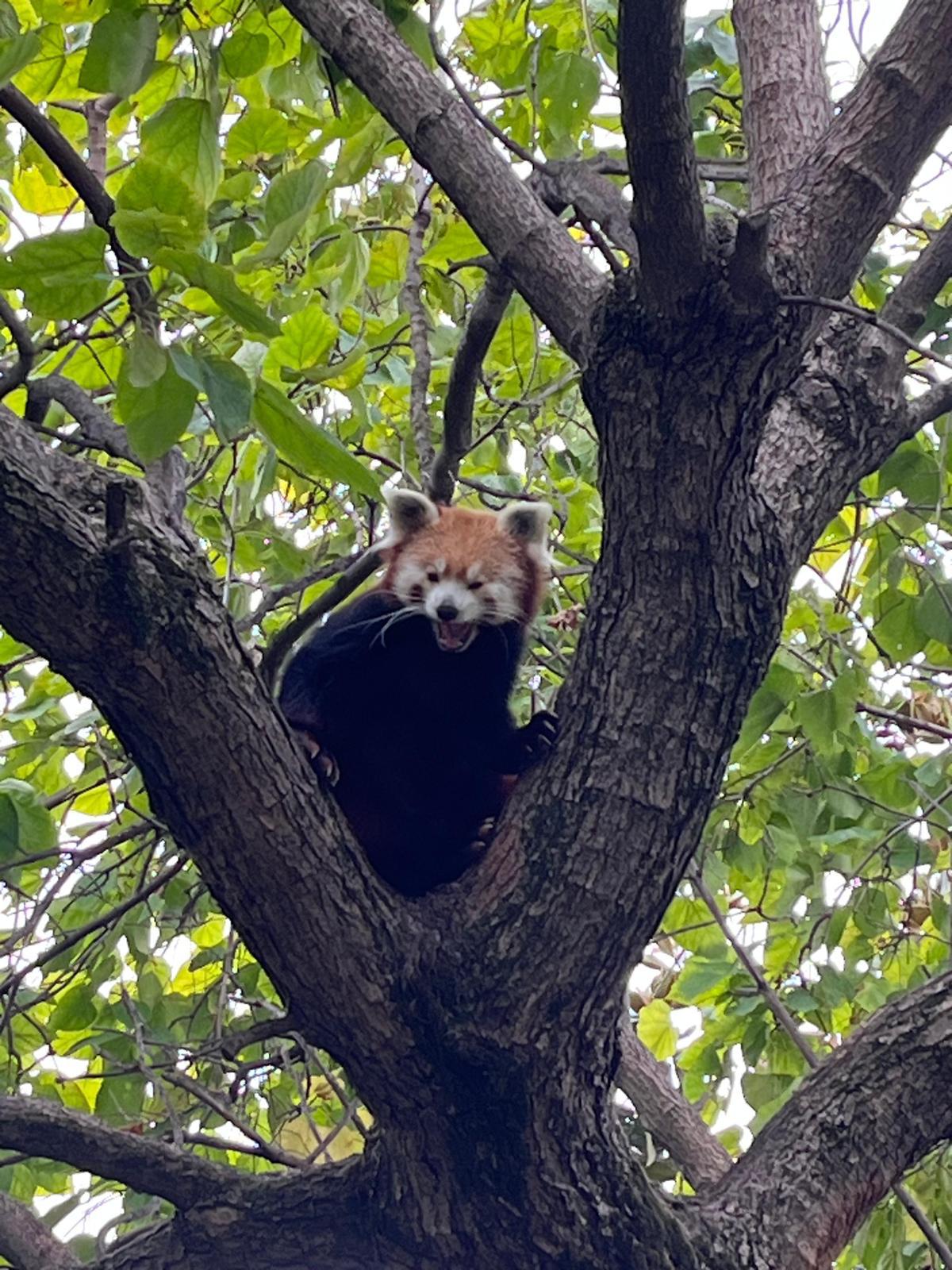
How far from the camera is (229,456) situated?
15.2 feet

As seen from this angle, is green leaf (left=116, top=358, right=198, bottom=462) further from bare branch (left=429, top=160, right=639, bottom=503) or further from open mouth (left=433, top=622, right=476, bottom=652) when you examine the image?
open mouth (left=433, top=622, right=476, bottom=652)

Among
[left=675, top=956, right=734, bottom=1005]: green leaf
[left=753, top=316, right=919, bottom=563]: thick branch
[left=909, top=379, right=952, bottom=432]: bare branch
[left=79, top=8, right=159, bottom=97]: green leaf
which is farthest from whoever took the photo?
[left=675, top=956, right=734, bottom=1005]: green leaf

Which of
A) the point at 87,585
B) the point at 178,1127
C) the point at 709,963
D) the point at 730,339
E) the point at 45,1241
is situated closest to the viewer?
the point at 87,585

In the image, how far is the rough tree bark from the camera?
2.38 meters

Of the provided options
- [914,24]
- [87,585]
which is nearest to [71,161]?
[87,585]

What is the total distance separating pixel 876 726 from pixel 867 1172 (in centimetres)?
170

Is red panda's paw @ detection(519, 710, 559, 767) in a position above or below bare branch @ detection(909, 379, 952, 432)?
above

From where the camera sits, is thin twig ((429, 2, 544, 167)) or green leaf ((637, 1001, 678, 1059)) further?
green leaf ((637, 1001, 678, 1059))

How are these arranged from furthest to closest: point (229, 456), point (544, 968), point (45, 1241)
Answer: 1. point (229, 456)
2. point (45, 1241)
3. point (544, 968)

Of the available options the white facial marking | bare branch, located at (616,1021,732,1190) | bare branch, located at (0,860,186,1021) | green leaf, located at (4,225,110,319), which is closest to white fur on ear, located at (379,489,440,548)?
the white facial marking

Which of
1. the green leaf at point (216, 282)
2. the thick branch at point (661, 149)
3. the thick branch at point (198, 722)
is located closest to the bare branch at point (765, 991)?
the thick branch at point (198, 722)

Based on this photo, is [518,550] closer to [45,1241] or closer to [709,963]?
[709,963]

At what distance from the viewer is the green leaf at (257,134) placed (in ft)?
11.0

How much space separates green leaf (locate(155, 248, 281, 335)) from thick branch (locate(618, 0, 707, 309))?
79 centimetres
